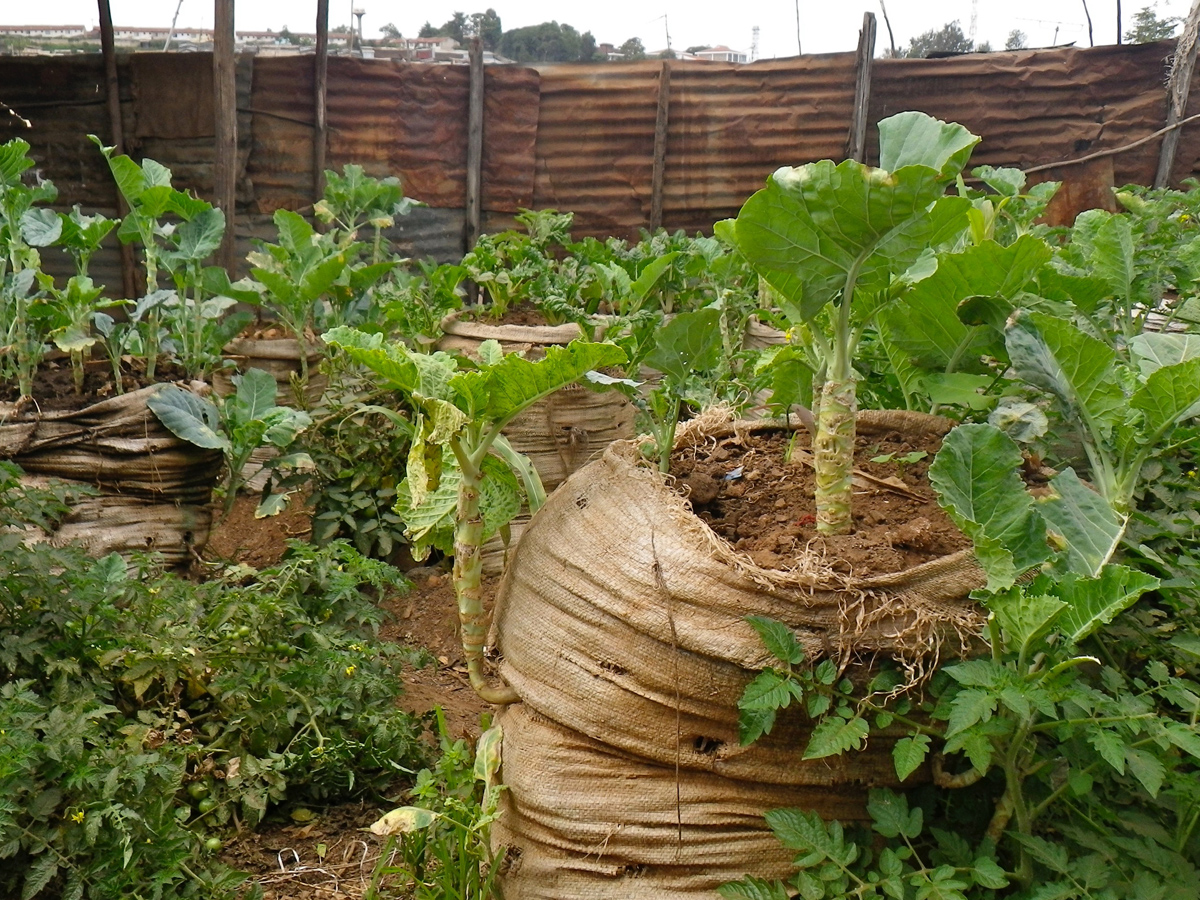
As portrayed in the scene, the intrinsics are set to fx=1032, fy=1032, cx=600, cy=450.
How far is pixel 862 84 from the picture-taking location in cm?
659

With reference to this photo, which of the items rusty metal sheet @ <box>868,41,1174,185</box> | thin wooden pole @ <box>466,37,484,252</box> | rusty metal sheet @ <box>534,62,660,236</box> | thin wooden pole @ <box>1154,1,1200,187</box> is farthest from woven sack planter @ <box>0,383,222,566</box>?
thin wooden pole @ <box>1154,1,1200,187</box>

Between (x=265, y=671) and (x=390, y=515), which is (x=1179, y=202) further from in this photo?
(x=265, y=671)

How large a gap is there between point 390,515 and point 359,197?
198 cm

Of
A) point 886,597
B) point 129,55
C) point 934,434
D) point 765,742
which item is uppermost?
point 129,55

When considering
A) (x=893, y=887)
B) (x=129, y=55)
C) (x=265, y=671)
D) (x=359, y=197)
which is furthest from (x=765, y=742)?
(x=129, y=55)

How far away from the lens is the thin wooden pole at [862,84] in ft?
21.4

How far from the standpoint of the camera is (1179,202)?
4059 mm

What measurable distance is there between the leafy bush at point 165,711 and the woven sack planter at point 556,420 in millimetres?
951

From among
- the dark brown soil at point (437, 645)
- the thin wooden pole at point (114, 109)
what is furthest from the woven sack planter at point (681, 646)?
the thin wooden pole at point (114, 109)

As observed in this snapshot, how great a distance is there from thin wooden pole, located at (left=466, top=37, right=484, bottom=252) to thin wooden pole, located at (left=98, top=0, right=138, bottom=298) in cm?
199

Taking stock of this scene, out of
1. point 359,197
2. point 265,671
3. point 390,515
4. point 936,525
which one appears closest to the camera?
point 936,525

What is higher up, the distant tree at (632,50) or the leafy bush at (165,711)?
the distant tree at (632,50)

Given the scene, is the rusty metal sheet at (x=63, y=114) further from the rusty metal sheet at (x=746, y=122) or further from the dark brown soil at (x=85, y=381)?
the rusty metal sheet at (x=746, y=122)

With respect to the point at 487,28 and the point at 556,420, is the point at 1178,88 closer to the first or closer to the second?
the point at 487,28
